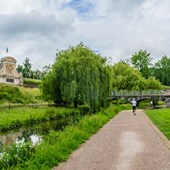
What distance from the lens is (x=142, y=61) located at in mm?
82125

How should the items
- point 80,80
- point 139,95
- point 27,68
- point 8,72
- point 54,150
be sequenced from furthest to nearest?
point 27,68, point 8,72, point 139,95, point 80,80, point 54,150

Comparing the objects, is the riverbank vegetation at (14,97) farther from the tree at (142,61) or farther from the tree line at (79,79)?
the tree at (142,61)

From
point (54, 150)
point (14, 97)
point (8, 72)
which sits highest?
point (8, 72)

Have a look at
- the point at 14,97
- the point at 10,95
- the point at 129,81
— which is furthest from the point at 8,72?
the point at 129,81

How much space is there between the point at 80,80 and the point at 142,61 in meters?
50.2

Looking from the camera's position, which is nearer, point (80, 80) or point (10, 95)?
point (80, 80)

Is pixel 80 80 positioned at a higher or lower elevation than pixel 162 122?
higher

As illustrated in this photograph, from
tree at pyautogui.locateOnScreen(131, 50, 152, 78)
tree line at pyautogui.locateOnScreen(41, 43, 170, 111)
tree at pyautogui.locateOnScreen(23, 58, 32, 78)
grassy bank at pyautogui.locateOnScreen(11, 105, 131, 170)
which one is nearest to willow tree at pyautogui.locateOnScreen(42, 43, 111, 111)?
tree line at pyautogui.locateOnScreen(41, 43, 170, 111)

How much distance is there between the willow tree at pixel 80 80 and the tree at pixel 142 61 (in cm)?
4481

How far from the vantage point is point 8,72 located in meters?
64.3

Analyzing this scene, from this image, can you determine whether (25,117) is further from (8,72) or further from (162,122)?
(8,72)

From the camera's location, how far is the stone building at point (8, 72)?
63.0 m

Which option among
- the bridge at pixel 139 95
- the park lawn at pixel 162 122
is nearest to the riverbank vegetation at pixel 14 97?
the bridge at pixel 139 95

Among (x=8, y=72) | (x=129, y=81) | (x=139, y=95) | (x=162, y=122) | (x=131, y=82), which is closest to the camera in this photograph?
(x=162, y=122)
